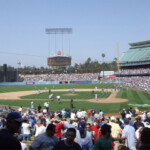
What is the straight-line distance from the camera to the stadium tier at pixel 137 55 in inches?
3474

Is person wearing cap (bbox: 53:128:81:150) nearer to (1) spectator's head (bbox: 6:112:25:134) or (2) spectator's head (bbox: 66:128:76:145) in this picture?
(2) spectator's head (bbox: 66:128:76:145)

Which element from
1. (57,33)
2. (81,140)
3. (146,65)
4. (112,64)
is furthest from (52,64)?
(81,140)

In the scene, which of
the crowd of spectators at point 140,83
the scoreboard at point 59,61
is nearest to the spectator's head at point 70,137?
the crowd of spectators at point 140,83

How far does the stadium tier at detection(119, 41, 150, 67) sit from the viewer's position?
8825 centimetres

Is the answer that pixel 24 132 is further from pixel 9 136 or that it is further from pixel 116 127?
pixel 9 136

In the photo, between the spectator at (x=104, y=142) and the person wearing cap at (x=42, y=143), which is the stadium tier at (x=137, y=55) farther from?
the person wearing cap at (x=42, y=143)

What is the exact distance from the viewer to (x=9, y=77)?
90.4 meters

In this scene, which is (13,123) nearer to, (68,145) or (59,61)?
(68,145)

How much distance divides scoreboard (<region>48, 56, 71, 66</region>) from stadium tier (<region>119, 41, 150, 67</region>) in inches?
950

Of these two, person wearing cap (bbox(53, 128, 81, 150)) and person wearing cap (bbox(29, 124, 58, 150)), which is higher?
person wearing cap (bbox(53, 128, 81, 150))

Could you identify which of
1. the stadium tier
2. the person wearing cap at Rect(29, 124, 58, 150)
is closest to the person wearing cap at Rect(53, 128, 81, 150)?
the person wearing cap at Rect(29, 124, 58, 150)

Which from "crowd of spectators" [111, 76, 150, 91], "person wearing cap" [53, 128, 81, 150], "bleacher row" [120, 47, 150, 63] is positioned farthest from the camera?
"bleacher row" [120, 47, 150, 63]

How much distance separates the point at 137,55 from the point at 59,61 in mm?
33250

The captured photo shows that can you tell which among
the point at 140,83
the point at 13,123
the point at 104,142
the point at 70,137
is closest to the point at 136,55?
the point at 140,83
